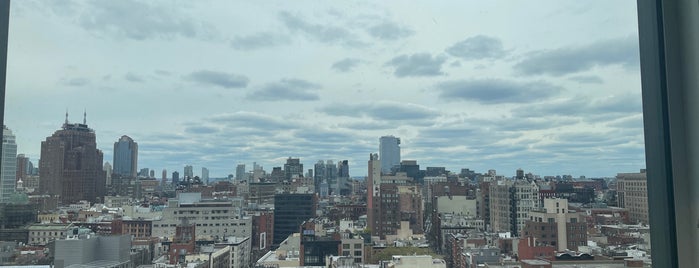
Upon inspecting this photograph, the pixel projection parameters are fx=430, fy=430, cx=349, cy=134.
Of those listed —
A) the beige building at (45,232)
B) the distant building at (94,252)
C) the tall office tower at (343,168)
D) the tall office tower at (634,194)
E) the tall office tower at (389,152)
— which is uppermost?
the tall office tower at (389,152)

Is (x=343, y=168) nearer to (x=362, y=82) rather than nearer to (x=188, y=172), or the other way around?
(x=362, y=82)

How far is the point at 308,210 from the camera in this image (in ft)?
5.03

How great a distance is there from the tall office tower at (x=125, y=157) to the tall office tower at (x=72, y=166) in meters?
0.06

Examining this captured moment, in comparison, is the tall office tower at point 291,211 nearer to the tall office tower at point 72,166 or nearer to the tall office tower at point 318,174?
the tall office tower at point 318,174

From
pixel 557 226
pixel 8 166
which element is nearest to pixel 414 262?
pixel 557 226

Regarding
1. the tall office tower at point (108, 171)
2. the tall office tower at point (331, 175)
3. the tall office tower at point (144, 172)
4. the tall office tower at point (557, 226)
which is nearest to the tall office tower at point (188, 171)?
the tall office tower at point (144, 172)

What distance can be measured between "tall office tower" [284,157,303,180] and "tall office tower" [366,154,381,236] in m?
0.24

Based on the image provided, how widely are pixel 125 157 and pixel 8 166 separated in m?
0.29

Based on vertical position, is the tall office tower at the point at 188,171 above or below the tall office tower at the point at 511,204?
above

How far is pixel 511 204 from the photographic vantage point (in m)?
1.51

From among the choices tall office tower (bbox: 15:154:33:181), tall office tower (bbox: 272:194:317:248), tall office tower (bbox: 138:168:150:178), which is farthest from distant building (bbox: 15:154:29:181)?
tall office tower (bbox: 272:194:317:248)

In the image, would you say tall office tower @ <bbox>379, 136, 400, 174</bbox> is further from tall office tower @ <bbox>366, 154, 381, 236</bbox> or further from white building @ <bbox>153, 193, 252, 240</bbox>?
white building @ <bbox>153, 193, 252, 240</bbox>

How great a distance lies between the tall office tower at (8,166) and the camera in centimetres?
106

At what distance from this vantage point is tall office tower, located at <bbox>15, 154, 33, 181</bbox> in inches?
44.3
